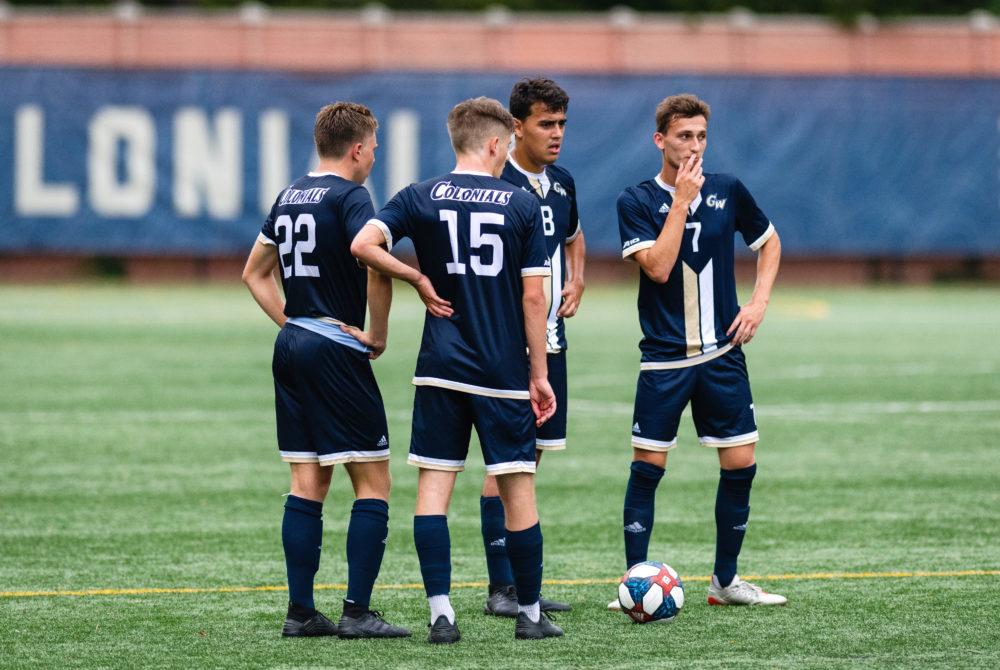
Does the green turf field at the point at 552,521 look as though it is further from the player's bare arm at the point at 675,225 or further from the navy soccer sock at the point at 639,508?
the player's bare arm at the point at 675,225

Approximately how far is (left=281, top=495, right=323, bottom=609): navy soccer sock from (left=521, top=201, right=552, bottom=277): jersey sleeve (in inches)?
52.8

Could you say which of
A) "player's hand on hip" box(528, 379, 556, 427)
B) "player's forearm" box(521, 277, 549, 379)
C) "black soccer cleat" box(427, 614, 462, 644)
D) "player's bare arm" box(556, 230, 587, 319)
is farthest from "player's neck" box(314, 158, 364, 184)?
"black soccer cleat" box(427, 614, 462, 644)

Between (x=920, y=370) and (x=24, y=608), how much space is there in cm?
1235

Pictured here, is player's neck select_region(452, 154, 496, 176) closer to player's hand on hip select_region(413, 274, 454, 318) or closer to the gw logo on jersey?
player's hand on hip select_region(413, 274, 454, 318)

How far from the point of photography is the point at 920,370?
1728cm

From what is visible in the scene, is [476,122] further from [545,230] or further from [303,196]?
[545,230]

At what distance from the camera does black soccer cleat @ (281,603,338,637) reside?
6449 millimetres

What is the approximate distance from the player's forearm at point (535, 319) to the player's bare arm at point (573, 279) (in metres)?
0.94

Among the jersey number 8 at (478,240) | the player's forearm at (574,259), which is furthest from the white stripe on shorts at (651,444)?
the jersey number 8 at (478,240)

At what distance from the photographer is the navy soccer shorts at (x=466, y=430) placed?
627 cm

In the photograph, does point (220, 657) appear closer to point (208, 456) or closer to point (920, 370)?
point (208, 456)

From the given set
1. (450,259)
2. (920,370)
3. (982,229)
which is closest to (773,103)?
(982,229)

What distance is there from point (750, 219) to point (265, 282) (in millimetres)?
2221

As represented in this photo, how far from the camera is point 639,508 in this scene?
7.05 meters
